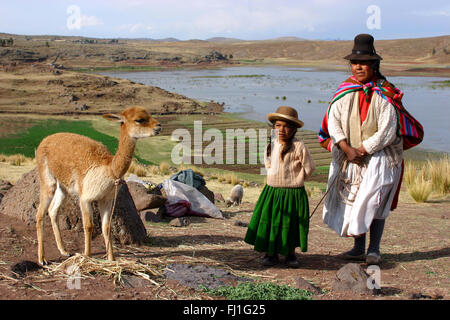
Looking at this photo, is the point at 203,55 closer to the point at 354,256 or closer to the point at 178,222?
the point at 178,222

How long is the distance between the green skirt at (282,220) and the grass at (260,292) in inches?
26.7

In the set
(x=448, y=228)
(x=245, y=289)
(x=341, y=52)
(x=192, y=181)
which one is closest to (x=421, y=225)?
(x=448, y=228)

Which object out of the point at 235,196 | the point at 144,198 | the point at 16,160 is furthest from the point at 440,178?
the point at 16,160

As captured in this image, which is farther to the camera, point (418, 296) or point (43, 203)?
point (43, 203)

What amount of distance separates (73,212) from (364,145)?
3.24 metres

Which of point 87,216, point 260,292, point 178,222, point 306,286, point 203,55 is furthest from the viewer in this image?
point 203,55

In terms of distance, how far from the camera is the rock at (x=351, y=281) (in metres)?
4.53

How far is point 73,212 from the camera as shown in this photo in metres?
5.94

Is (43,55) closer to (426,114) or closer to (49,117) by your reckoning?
(49,117)

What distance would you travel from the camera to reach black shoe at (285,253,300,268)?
5297 mm

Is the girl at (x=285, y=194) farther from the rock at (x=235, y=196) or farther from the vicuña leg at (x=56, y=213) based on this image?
the rock at (x=235, y=196)

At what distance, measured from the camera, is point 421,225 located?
25.4ft

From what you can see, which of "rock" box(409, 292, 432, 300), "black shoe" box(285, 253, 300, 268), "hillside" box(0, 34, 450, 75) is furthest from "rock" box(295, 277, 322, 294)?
"hillside" box(0, 34, 450, 75)
